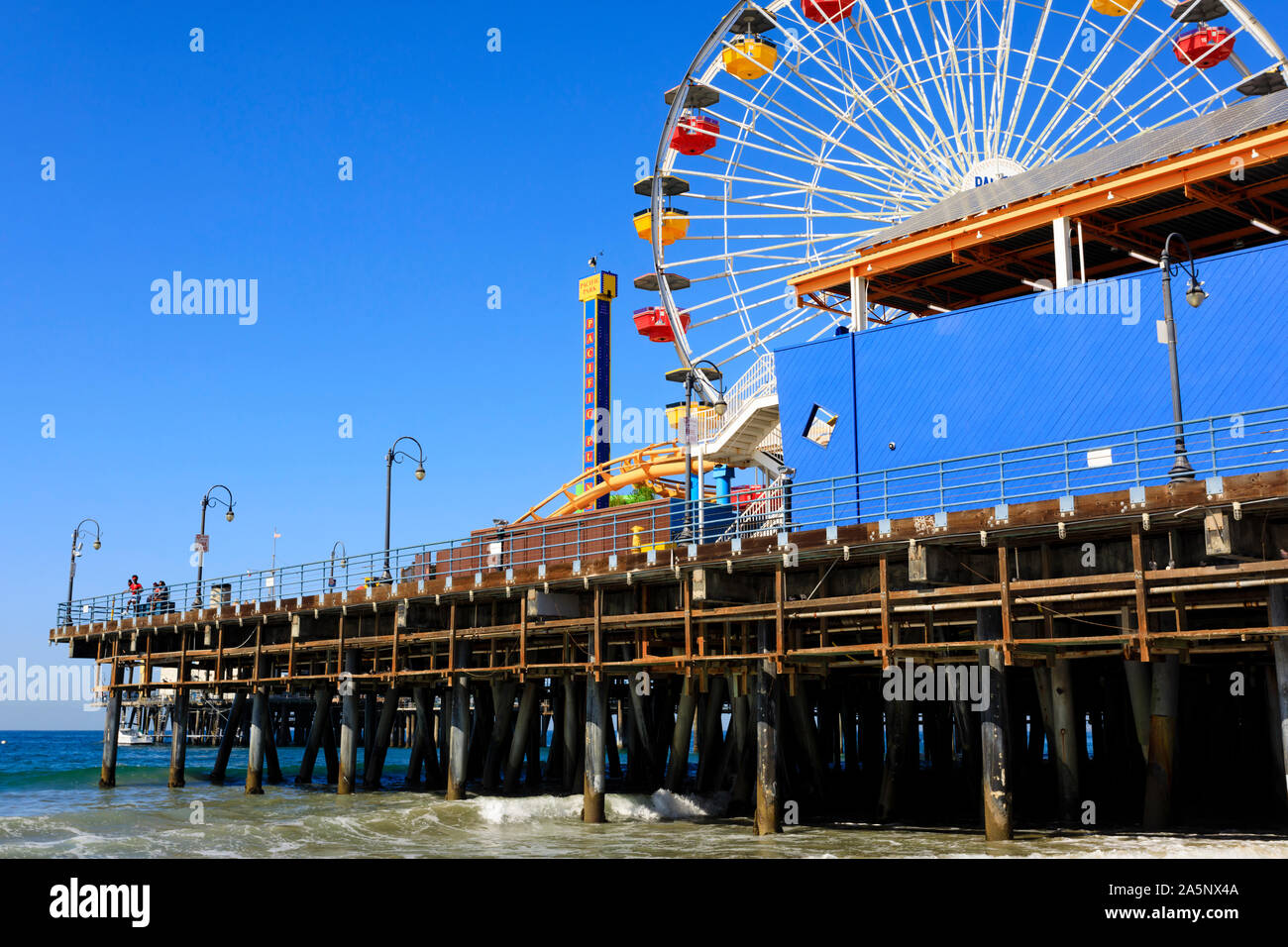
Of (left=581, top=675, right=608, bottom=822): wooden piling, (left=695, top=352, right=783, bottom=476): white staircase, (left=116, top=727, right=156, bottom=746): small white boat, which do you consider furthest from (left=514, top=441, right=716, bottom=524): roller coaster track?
(left=116, top=727, right=156, bottom=746): small white boat

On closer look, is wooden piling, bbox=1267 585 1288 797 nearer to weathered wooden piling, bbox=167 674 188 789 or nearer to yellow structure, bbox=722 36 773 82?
yellow structure, bbox=722 36 773 82

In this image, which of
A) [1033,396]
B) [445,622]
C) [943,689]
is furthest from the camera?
[445,622]

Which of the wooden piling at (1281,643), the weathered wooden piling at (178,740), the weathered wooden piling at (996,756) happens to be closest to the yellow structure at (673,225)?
the weathered wooden piling at (178,740)

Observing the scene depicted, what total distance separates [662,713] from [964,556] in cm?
2264

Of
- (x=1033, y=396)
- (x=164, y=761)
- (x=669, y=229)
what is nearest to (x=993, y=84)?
(x=669, y=229)

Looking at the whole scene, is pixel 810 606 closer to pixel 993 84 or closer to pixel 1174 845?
pixel 1174 845

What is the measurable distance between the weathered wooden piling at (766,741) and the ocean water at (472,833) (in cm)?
47

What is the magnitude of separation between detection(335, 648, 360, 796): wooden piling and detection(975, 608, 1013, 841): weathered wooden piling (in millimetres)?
19831

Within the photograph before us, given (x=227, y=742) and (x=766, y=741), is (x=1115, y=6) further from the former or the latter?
(x=227, y=742)

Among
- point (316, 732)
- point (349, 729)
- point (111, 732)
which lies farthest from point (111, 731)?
point (349, 729)

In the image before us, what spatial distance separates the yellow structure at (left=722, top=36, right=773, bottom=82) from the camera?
4250cm

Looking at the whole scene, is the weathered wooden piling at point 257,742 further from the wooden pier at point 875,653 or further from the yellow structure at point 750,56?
the yellow structure at point 750,56

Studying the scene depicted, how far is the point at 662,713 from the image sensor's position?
43.2m
